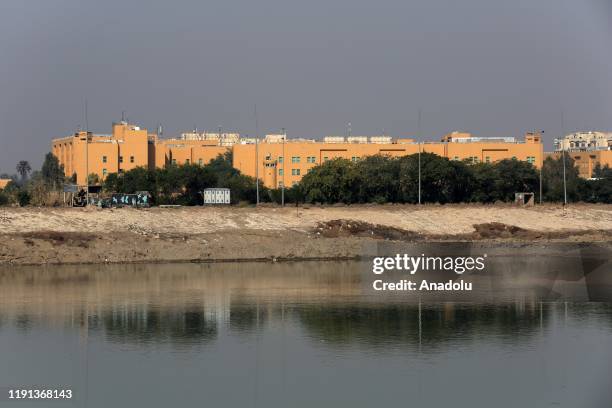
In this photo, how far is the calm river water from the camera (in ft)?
87.8

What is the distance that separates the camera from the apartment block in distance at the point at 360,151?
426 ft

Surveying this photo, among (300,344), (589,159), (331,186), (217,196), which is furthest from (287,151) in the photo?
(300,344)

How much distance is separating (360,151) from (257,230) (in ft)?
213

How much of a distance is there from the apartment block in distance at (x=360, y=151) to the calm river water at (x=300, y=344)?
8031 cm

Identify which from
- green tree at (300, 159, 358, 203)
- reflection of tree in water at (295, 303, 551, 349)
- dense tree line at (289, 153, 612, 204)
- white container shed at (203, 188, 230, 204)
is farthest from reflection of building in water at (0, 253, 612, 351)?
green tree at (300, 159, 358, 203)

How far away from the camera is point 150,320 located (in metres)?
37.5

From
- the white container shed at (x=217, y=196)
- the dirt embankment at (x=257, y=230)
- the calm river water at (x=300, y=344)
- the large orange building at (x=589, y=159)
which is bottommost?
the calm river water at (x=300, y=344)

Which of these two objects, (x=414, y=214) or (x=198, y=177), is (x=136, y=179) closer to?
(x=198, y=177)

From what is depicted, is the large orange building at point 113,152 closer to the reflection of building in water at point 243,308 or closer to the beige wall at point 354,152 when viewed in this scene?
the beige wall at point 354,152

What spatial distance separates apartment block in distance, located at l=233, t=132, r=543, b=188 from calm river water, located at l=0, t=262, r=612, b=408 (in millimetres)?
80306

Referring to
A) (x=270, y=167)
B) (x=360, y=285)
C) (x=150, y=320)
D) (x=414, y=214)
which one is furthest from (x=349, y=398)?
(x=270, y=167)

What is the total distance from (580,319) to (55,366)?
1962 centimetres

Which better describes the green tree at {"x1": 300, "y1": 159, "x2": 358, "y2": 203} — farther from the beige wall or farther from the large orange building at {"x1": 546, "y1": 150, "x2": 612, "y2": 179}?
the large orange building at {"x1": 546, "y1": 150, "x2": 612, "y2": 179}

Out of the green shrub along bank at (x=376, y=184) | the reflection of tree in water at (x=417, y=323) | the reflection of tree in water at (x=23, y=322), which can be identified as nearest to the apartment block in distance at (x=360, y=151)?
the green shrub along bank at (x=376, y=184)
